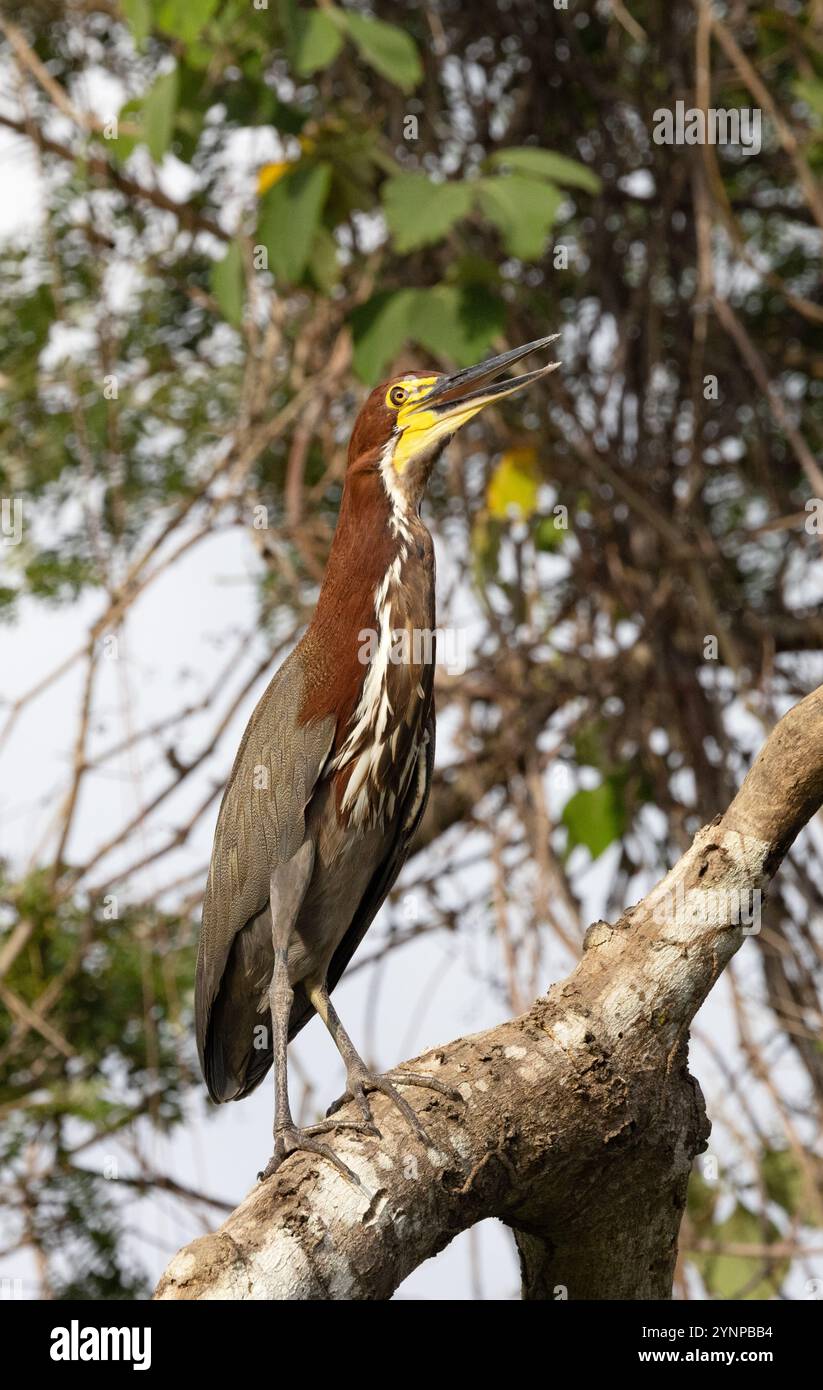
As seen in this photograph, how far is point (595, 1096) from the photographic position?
2.79 meters

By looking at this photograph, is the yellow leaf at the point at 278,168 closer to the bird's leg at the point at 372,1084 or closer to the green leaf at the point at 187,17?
the green leaf at the point at 187,17

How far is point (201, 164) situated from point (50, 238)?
907mm

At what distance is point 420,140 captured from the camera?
5.16 metres

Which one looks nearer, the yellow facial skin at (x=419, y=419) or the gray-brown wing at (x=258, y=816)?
the gray-brown wing at (x=258, y=816)

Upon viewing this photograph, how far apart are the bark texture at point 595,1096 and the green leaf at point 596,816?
210 cm

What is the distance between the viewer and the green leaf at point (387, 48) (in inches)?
155

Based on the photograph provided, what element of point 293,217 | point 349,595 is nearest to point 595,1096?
point 349,595

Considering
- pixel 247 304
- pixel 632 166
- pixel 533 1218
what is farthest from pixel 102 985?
pixel 632 166

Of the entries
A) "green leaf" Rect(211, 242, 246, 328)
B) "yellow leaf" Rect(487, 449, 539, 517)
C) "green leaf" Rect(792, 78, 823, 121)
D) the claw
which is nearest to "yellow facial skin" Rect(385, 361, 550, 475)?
"green leaf" Rect(211, 242, 246, 328)

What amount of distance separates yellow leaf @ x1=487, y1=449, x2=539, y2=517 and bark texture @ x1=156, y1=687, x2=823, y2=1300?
2364 millimetres

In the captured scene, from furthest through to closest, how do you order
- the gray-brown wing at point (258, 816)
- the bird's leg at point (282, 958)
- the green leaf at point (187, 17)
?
1. the green leaf at point (187, 17)
2. the gray-brown wing at point (258, 816)
3. the bird's leg at point (282, 958)

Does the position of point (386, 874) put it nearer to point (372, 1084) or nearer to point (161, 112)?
point (372, 1084)

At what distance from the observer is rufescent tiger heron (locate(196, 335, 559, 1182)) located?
331 cm

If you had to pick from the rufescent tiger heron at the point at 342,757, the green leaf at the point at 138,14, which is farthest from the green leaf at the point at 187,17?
the rufescent tiger heron at the point at 342,757
